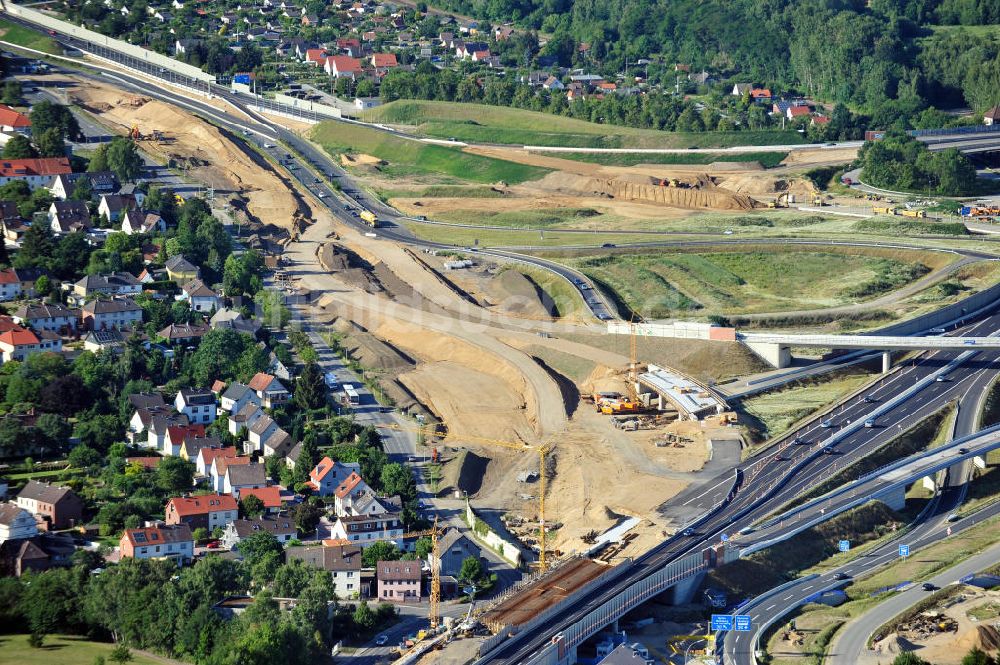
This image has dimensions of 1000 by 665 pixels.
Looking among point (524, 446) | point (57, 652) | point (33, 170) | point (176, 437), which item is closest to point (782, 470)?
point (524, 446)

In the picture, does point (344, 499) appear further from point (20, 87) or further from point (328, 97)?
point (328, 97)

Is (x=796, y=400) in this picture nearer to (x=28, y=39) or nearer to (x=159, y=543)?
(x=159, y=543)

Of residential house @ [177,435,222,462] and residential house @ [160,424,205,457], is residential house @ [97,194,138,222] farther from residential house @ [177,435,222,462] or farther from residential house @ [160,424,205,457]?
residential house @ [177,435,222,462]

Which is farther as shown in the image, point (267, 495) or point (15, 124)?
point (15, 124)

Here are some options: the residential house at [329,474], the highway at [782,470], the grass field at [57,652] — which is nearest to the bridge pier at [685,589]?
the highway at [782,470]

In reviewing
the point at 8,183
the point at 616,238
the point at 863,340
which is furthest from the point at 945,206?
the point at 8,183
